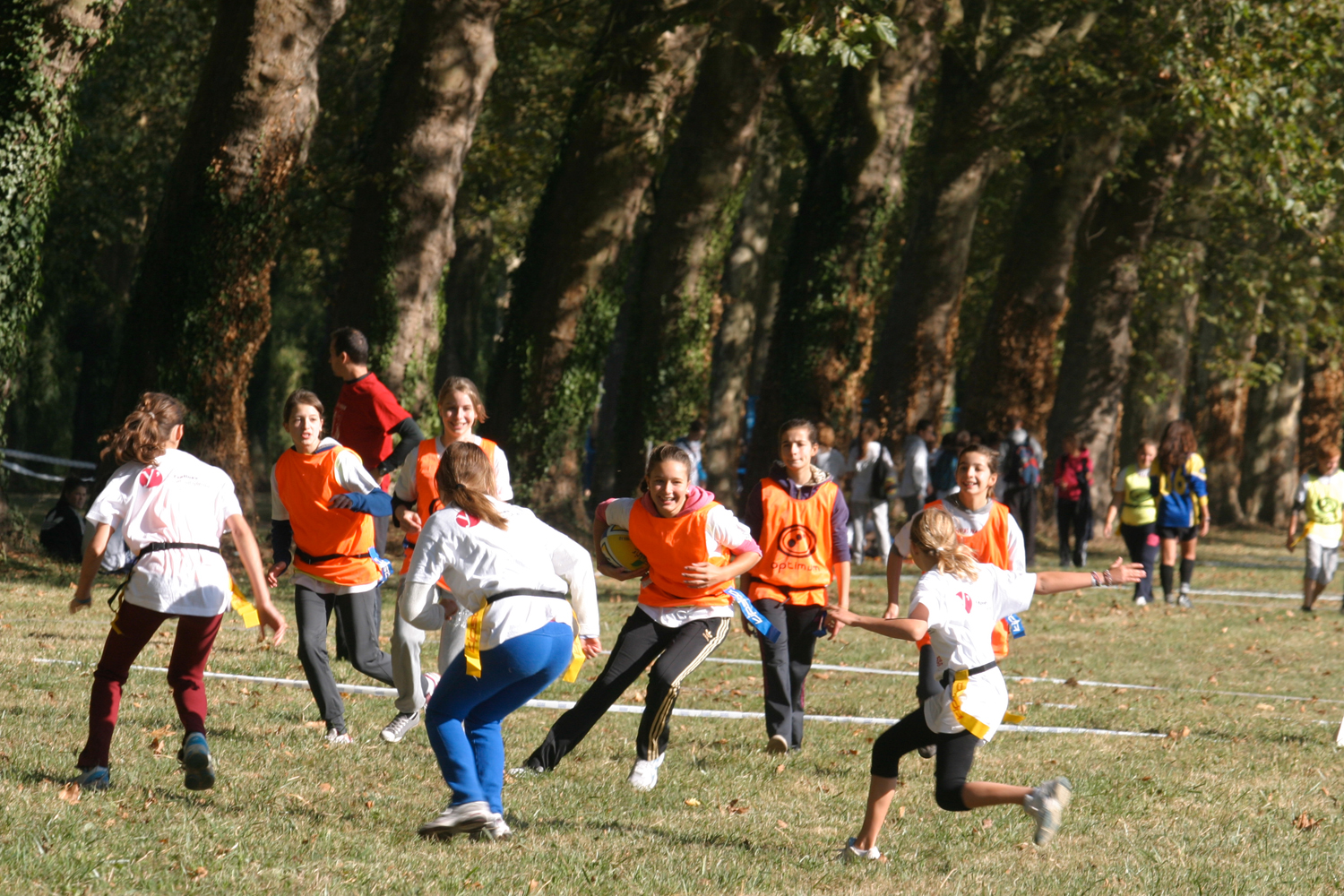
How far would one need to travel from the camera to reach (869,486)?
2003 centimetres

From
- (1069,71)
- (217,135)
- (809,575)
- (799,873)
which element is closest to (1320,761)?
(809,575)

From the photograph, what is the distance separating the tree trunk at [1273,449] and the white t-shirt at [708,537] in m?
28.7

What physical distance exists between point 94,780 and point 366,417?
10.7 feet

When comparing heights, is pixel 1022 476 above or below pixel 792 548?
above

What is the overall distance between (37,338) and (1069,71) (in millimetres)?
20049

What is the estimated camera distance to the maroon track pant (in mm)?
6086

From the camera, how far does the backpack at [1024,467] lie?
798 inches

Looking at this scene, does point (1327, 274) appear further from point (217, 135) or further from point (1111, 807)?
point (1111, 807)

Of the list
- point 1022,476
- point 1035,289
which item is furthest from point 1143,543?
point 1035,289

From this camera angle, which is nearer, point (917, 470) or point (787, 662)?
point (787, 662)

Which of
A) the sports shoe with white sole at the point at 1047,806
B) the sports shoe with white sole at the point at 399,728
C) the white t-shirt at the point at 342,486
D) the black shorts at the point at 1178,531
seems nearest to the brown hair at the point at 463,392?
the white t-shirt at the point at 342,486

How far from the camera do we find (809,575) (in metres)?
7.92

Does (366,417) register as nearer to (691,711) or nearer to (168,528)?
(691,711)

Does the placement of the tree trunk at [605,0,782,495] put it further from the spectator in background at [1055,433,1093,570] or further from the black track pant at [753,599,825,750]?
the black track pant at [753,599,825,750]
